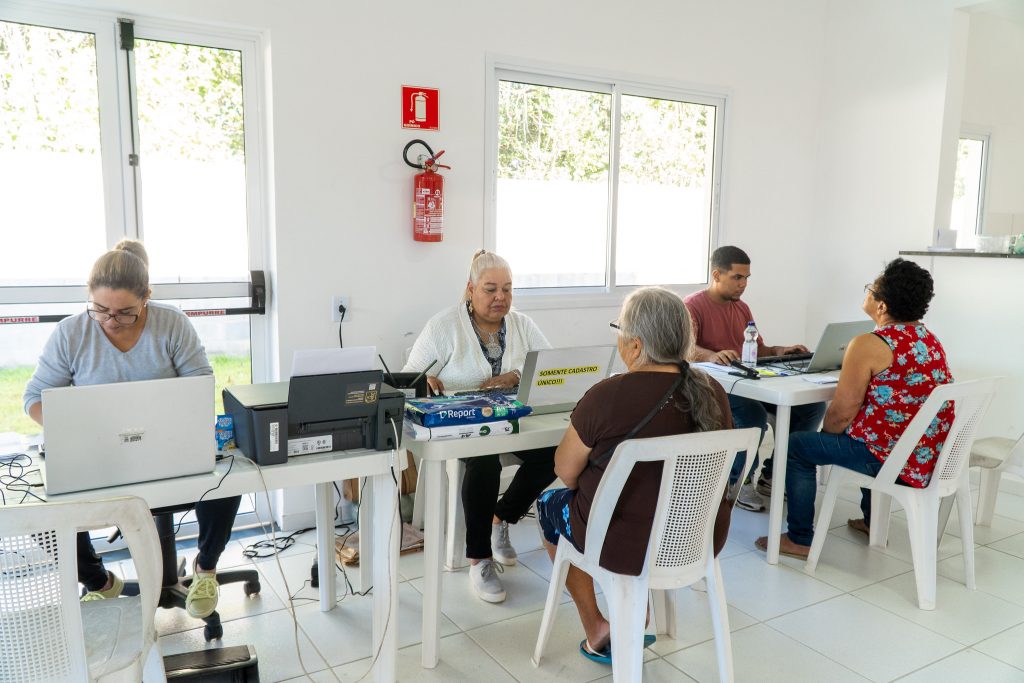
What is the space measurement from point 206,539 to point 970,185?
5894 mm

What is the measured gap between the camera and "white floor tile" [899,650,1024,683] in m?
2.29

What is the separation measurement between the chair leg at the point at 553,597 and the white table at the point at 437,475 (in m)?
0.30

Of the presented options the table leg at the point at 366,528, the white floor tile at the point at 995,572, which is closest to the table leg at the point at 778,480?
the white floor tile at the point at 995,572

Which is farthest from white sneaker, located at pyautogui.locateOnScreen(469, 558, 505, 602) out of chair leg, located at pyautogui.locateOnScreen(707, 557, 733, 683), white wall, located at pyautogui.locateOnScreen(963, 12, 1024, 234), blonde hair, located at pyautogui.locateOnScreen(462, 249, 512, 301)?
white wall, located at pyautogui.locateOnScreen(963, 12, 1024, 234)

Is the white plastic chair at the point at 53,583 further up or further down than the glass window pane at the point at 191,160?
further down

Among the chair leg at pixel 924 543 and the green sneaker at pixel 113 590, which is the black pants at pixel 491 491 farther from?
the chair leg at pixel 924 543

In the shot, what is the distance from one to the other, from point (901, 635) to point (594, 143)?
2.65 meters

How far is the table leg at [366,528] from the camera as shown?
2217 mm

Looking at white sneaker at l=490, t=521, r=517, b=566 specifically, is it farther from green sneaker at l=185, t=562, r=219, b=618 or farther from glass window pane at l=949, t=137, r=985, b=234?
glass window pane at l=949, t=137, r=985, b=234

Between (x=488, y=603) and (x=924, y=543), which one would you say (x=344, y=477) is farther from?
(x=924, y=543)

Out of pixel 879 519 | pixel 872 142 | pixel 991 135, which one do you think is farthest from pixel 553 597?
pixel 991 135

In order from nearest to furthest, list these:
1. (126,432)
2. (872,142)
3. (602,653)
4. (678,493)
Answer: (126,432), (678,493), (602,653), (872,142)

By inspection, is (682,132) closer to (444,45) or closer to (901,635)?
(444,45)

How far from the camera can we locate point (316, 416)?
198cm
